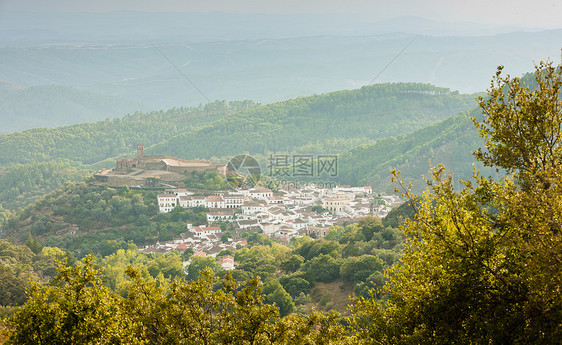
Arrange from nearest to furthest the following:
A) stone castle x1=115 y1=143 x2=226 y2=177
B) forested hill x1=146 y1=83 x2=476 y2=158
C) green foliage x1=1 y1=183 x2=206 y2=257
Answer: green foliage x1=1 y1=183 x2=206 y2=257, stone castle x1=115 y1=143 x2=226 y2=177, forested hill x1=146 y1=83 x2=476 y2=158

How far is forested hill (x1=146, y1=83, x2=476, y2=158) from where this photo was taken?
111375 millimetres

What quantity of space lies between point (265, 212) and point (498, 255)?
4456 cm

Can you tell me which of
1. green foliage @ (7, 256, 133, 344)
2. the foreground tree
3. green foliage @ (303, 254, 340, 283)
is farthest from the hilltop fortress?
the foreground tree

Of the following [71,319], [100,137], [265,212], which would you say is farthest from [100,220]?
[100,137]

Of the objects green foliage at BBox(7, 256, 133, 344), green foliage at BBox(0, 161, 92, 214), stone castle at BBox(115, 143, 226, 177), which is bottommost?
green foliage at BBox(0, 161, 92, 214)

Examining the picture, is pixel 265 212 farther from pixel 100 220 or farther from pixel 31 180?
pixel 31 180

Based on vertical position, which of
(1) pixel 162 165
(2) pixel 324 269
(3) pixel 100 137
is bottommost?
(2) pixel 324 269

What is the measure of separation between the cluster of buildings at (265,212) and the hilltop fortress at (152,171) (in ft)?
9.93

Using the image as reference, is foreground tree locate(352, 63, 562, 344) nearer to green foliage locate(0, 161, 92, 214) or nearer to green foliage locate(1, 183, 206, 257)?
green foliage locate(1, 183, 206, 257)

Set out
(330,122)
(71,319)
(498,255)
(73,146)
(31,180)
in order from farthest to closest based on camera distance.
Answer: (73,146), (330,122), (31,180), (71,319), (498,255)

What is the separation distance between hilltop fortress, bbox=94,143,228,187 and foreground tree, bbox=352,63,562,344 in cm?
5063

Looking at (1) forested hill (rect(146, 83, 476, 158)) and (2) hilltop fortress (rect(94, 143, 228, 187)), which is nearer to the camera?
(2) hilltop fortress (rect(94, 143, 228, 187))

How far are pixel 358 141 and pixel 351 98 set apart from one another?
15827mm

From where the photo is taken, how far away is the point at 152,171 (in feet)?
196
